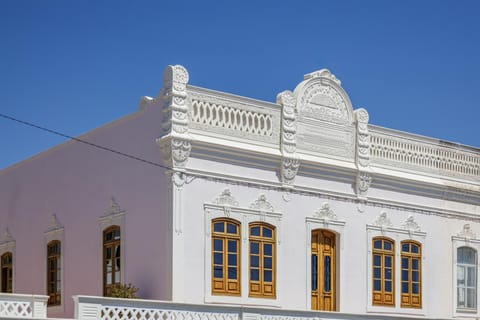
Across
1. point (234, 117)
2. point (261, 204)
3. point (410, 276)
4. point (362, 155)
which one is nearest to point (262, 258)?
point (261, 204)

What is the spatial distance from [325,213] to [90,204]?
224 inches

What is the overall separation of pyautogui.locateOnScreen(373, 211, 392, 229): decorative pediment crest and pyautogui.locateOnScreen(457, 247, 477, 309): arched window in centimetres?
306

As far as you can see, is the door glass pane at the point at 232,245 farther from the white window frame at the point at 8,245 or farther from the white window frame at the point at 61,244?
the white window frame at the point at 8,245

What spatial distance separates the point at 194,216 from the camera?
22500 mm

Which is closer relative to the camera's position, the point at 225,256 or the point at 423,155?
the point at 225,256

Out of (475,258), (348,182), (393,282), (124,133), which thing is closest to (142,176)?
(124,133)

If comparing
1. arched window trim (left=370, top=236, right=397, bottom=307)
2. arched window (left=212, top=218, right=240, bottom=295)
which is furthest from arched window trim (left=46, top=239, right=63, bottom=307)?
arched window trim (left=370, top=236, right=397, bottom=307)

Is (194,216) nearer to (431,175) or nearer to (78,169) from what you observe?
(78,169)

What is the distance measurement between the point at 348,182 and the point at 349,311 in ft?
10.3

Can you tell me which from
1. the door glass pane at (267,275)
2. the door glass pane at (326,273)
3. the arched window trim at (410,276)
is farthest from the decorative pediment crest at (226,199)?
the arched window trim at (410,276)

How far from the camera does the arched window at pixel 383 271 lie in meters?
26.0

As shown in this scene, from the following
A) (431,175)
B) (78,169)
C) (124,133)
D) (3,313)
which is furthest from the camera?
(431,175)

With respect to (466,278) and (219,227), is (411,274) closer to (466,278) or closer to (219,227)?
(466,278)

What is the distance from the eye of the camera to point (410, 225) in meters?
26.8
